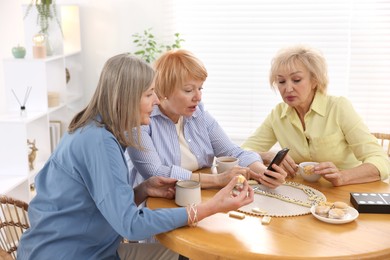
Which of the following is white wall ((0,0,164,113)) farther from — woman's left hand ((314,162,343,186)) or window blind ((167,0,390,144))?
woman's left hand ((314,162,343,186))

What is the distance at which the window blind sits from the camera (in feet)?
12.5

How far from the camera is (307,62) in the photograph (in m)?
2.44

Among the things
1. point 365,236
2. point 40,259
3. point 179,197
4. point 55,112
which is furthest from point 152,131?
point 55,112

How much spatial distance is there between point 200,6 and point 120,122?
247 centimetres

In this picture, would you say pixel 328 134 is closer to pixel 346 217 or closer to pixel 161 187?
pixel 346 217

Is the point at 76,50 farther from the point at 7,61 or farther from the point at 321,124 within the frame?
the point at 321,124

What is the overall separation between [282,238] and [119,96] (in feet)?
2.23

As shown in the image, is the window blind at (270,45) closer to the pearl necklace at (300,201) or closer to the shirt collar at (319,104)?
the shirt collar at (319,104)

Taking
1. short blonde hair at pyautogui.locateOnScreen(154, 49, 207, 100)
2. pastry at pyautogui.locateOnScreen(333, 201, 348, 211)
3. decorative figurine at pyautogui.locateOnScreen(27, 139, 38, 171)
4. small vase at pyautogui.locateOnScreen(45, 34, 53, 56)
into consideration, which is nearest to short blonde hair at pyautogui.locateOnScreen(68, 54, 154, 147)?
short blonde hair at pyautogui.locateOnScreen(154, 49, 207, 100)

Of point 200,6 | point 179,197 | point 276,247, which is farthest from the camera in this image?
point 200,6

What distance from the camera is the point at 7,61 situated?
363 centimetres

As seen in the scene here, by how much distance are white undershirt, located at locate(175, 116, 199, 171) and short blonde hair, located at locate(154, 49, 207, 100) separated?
0.18 metres

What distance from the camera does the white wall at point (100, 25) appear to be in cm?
407

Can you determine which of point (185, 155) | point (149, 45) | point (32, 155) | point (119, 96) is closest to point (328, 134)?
point (185, 155)
